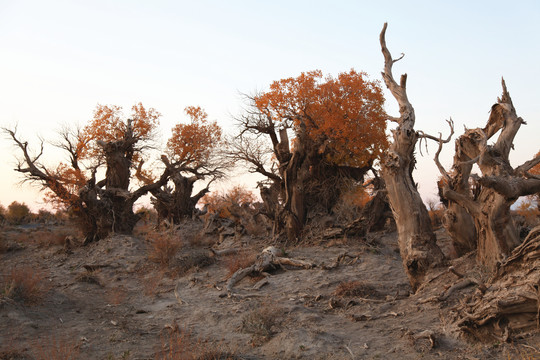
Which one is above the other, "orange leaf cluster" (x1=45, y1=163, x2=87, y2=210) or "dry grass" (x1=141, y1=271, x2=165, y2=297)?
"orange leaf cluster" (x1=45, y1=163, x2=87, y2=210)

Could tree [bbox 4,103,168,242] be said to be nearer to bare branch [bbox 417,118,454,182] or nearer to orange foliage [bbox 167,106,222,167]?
orange foliage [bbox 167,106,222,167]

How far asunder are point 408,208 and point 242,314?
165 inches

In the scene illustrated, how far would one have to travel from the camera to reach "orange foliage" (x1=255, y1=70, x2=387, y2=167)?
17891mm

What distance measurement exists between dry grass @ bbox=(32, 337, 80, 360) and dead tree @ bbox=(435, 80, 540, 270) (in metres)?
6.82

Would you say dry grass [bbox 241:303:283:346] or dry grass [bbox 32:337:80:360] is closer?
dry grass [bbox 32:337:80:360]

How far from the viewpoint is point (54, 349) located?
6574 mm

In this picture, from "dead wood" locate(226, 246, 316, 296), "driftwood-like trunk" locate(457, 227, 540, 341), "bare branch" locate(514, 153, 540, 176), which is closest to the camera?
"driftwood-like trunk" locate(457, 227, 540, 341)

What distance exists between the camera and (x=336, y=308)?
8.88 meters

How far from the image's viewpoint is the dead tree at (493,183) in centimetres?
720

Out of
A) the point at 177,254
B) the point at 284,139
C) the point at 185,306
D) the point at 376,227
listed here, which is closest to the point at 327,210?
the point at 376,227

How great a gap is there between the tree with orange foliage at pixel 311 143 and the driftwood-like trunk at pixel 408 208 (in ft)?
26.4

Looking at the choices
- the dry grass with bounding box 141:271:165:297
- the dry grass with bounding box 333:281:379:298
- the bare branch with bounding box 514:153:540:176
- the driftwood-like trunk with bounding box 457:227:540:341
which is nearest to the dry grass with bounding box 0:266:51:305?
the dry grass with bounding box 141:271:165:297

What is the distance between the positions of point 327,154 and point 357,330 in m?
11.6

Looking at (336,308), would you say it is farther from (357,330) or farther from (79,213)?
(79,213)
